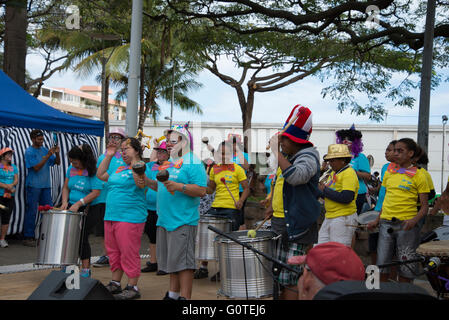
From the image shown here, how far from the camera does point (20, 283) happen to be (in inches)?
262

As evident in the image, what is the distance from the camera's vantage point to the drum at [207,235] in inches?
267

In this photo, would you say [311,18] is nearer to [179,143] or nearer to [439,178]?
[179,143]

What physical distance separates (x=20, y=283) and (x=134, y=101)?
10.9 feet

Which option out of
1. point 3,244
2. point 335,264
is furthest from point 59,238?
point 335,264

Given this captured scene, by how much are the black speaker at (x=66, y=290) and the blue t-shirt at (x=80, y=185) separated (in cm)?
416

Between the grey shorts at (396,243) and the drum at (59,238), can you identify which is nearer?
the grey shorts at (396,243)

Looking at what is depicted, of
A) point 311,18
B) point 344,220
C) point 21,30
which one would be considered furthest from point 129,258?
point 21,30

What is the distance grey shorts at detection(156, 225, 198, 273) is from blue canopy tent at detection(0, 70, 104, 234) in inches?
179

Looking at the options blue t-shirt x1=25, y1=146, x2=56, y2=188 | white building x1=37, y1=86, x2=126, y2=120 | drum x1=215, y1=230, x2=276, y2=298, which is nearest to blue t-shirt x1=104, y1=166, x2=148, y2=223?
drum x1=215, y1=230, x2=276, y2=298

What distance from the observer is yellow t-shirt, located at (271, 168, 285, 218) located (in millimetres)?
5176

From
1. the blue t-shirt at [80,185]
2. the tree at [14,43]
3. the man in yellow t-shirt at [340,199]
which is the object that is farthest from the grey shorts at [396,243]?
the tree at [14,43]

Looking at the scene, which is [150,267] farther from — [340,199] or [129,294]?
[340,199]

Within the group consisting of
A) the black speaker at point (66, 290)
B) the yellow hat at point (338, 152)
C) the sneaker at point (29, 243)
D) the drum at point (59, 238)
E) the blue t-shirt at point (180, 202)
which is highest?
the yellow hat at point (338, 152)

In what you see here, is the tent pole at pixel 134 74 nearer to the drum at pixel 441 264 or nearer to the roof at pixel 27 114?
the roof at pixel 27 114
